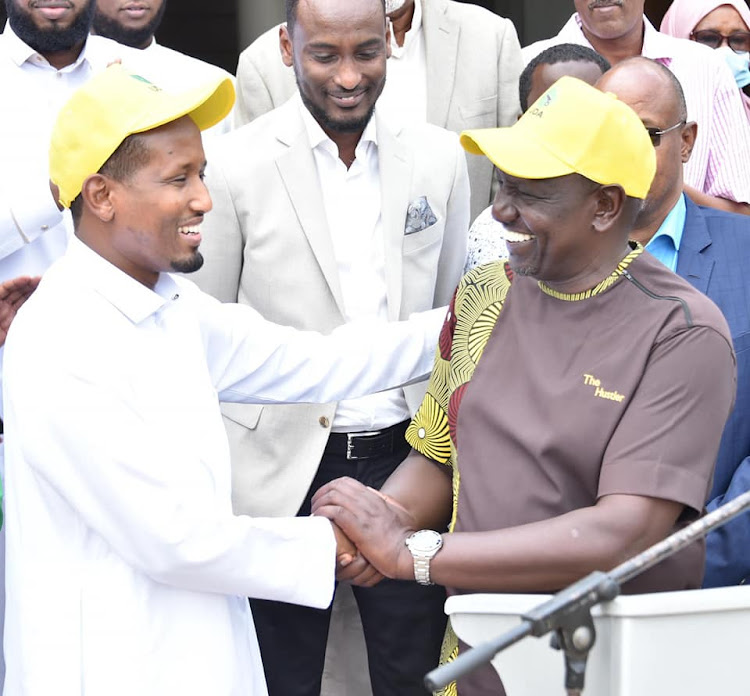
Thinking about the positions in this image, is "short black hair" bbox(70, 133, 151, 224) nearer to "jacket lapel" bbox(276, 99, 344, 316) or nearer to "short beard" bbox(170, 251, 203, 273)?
"short beard" bbox(170, 251, 203, 273)

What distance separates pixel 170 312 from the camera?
9.02ft

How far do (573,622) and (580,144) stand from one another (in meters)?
1.13

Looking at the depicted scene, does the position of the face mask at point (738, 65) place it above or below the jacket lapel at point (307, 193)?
above

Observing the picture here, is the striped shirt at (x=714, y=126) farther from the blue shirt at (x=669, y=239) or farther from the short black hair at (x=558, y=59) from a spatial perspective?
the blue shirt at (x=669, y=239)

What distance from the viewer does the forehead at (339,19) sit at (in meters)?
3.61

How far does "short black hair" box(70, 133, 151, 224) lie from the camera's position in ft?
8.64

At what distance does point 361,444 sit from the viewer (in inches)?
144

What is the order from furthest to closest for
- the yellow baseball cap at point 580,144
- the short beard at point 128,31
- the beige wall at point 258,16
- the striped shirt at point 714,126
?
1. the beige wall at point 258,16
2. the short beard at point 128,31
3. the striped shirt at point 714,126
4. the yellow baseball cap at point 580,144

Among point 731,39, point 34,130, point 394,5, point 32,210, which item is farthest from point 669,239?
point 731,39

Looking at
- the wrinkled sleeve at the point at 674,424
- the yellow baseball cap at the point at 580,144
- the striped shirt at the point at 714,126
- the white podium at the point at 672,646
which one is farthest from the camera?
the striped shirt at the point at 714,126

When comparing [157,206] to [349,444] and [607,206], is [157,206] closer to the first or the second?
[607,206]

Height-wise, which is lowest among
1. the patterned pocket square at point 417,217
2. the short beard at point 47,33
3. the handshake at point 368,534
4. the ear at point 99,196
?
the handshake at point 368,534

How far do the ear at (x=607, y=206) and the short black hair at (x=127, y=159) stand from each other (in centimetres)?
93

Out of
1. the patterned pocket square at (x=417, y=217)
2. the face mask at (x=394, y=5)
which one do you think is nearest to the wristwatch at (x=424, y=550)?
the patterned pocket square at (x=417, y=217)
